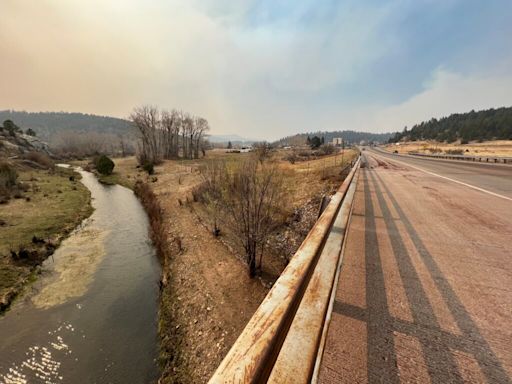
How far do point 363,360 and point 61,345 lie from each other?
989cm

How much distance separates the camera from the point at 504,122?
100 meters

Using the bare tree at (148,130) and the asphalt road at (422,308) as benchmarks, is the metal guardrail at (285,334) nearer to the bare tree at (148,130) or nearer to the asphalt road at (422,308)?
the asphalt road at (422,308)

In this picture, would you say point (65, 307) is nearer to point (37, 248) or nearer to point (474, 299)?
point (37, 248)

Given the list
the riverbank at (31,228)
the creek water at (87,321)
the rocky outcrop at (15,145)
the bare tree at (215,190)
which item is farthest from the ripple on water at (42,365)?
the rocky outcrop at (15,145)

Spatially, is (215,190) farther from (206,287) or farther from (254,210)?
(206,287)

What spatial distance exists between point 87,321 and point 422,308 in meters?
10.6

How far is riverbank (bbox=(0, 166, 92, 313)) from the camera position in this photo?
35.0 ft

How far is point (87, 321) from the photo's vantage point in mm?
8430

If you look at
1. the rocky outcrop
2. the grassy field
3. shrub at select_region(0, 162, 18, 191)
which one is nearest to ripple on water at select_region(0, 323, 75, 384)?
shrub at select_region(0, 162, 18, 191)

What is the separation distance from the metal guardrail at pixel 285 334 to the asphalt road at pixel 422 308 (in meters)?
0.35

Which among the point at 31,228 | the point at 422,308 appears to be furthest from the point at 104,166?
the point at 422,308

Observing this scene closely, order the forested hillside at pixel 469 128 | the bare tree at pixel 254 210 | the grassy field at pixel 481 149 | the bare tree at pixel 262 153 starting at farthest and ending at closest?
1. the forested hillside at pixel 469 128
2. the grassy field at pixel 481 149
3. the bare tree at pixel 262 153
4. the bare tree at pixel 254 210

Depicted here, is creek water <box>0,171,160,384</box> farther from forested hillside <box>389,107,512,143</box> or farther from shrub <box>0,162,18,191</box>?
forested hillside <box>389,107,512,143</box>

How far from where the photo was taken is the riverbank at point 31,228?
10656mm
